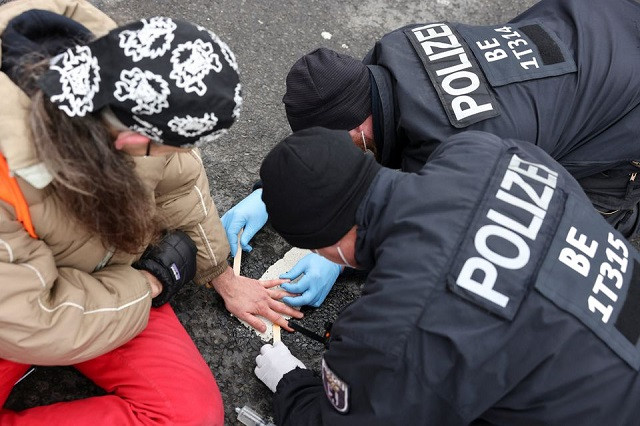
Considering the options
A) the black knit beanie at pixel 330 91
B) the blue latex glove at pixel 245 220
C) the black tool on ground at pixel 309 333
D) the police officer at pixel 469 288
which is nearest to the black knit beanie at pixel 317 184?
the police officer at pixel 469 288

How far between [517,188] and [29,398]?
1.72 metres

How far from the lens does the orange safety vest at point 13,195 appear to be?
1463mm

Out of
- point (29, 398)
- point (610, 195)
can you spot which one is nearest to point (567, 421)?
point (610, 195)

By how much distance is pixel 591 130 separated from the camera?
2.21m

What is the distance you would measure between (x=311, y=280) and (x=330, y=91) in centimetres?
74

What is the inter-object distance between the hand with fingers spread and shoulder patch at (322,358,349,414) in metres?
0.75

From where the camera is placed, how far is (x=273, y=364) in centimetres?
226

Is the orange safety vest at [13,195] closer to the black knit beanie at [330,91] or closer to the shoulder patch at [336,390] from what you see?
the shoulder patch at [336,390]

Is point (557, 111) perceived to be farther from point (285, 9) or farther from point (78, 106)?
point (285, 9)

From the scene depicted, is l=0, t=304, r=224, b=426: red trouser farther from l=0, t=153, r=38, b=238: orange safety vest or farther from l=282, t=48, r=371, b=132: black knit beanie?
l=282, t=48, r=371, b=132: black knit beanie

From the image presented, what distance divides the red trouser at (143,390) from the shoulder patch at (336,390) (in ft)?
1.77

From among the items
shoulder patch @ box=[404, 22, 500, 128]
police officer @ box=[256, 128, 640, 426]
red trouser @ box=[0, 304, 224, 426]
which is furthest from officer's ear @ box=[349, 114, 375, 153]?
red trouser @ box=[0, 304, 224, 426]

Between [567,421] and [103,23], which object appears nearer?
[567,421]

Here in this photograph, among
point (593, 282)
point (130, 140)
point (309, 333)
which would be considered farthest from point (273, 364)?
point (593, 282)
